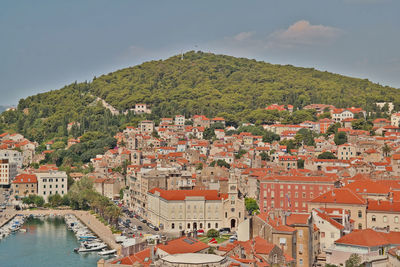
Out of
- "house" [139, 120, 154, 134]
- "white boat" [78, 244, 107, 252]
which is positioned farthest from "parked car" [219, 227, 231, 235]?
"house" [139, 120, 154, 134]

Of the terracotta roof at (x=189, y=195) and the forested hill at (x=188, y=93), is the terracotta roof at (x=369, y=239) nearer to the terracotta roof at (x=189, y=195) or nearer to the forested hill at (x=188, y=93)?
the terracotta roof at (x=189, y=195)

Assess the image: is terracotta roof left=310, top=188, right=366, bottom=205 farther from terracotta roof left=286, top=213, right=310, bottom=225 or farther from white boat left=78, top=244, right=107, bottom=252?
white boat left=78, top=244, right=107, bottom=252

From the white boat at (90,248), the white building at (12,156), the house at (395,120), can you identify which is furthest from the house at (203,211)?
the house at (395,120)

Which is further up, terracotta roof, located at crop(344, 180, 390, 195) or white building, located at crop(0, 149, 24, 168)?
white building, located at crop(0, 149, 24, 168)

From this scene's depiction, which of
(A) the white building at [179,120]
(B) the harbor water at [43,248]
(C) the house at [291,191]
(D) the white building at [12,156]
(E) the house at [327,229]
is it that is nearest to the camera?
(E) the house at [327,229]

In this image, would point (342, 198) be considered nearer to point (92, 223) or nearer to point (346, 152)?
point (92, 223)
